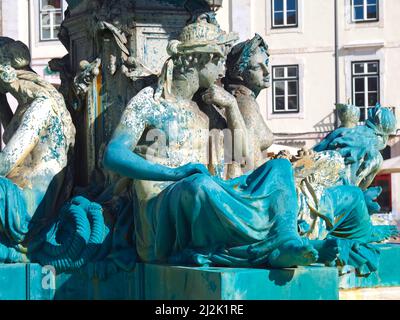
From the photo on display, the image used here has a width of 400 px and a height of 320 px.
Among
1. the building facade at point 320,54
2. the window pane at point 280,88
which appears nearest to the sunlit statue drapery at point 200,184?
the building facade at point 320,54

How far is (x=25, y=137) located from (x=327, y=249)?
259 centimetres

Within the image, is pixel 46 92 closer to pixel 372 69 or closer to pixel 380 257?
pixel 380 257

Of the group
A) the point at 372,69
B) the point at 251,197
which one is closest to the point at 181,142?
the point at 251,197

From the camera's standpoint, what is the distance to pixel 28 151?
362 inches

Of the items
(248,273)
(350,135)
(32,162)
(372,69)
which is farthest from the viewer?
(372,69)

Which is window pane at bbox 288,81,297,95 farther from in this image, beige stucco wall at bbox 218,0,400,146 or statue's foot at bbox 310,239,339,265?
statue's foot at bbox 310,239,339,265

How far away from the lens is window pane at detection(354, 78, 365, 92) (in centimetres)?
3653

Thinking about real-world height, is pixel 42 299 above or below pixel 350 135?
below

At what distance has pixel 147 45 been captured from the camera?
934 centimetres

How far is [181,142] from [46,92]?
3.85 ft

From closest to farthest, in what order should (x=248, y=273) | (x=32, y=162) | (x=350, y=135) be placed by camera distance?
1. (x=248, y=273)
2. (x=32, y=162)
3. (x=350, y=135)

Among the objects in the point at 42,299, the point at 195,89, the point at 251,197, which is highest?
the point at 195,89

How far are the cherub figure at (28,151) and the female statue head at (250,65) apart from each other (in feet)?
4.45

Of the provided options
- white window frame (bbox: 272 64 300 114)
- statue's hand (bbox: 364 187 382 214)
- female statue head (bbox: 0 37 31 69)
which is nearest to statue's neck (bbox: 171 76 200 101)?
female statue head (bbox: 0 37 31 69)
